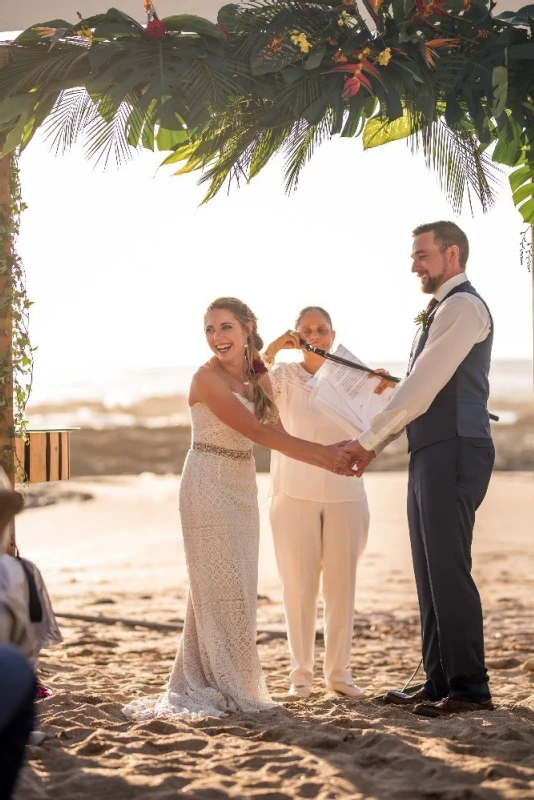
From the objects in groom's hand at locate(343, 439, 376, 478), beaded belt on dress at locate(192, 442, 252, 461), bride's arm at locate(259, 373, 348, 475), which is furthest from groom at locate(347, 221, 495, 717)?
beaded belt on dress at locate(192, 442, 252, 461)

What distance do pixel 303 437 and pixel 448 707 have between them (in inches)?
60.4

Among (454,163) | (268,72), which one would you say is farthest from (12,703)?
(454,163)

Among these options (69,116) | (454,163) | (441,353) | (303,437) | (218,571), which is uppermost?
(69,116)

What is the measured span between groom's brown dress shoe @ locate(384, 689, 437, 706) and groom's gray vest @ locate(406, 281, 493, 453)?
1.09 meters

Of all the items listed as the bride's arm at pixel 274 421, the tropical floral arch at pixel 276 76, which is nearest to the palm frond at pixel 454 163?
the tropical floral arch at pixel 276 76

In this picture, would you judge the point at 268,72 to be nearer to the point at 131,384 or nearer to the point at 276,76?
the point at 276,76

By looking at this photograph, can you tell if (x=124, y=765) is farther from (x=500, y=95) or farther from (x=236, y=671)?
(x=500, y=95)

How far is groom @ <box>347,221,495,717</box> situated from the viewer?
13.9 feet

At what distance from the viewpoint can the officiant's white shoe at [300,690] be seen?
4.90m

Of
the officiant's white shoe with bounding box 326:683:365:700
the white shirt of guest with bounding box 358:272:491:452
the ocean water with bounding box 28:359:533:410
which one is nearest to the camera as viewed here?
the white shirt of guest with bounding box 358:272:491:452

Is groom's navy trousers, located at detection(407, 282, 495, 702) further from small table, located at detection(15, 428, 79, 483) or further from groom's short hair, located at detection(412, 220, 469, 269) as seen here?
small table, located at detection(15, 428, 79, 483)

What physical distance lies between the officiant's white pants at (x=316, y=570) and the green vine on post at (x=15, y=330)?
1378 mm

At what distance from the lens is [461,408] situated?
169 inches

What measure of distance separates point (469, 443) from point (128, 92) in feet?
6.99
